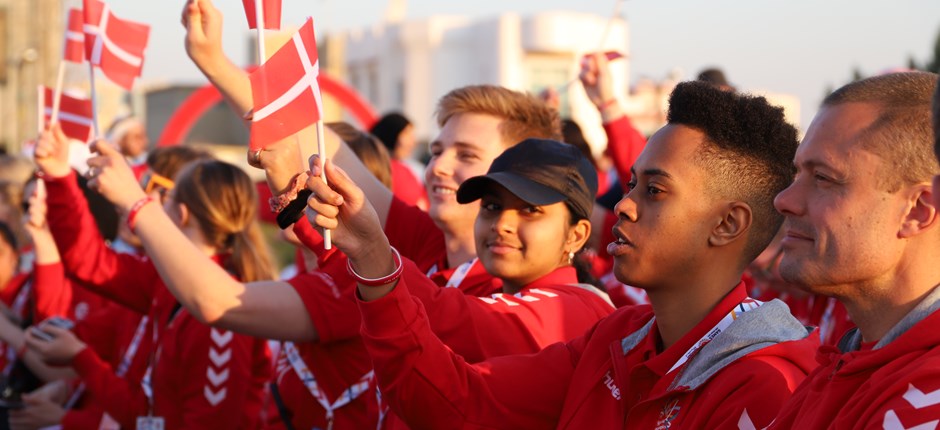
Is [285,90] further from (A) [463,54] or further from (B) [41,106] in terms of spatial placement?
(A) [463,54]

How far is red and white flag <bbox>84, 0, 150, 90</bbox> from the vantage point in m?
5.14

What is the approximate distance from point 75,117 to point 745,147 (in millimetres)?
3751

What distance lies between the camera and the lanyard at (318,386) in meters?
4.39

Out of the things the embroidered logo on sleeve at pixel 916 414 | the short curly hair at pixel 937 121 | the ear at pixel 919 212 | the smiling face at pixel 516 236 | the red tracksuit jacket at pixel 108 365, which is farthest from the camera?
the red tracksuit jacket at pixel 108 365

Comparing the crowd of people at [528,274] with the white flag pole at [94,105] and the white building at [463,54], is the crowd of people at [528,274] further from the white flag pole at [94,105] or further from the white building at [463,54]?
the white building at [463,54]

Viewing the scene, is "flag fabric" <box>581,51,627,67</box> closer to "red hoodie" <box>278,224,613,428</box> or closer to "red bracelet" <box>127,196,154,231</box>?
"red hoodie" <box>278,224,613,428</box>

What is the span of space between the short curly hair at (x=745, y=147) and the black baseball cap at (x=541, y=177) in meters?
0.81

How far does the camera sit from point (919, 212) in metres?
2.35

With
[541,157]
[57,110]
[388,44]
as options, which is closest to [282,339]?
[541,157]

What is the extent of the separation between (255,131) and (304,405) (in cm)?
171

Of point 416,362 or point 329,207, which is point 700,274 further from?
point 329,207

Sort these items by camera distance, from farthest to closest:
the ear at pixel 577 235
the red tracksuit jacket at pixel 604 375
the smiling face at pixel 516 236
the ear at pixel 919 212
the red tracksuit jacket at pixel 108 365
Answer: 1. the red tracksuit jacket at pixel 108 365
2. the ear at pixel 577 235
3. the smiling face at pixel 516 236
4. the red tracksuit jacket at pixel 604 375
5. the ear at pixel 919 212

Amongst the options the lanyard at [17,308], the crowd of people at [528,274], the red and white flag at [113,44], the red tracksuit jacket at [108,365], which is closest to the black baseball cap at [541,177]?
the crowd of people at [528,274]

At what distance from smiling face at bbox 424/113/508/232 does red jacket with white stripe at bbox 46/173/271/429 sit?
3.93ft
